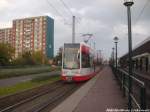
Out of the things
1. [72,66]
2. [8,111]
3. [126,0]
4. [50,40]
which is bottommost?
[8,111]

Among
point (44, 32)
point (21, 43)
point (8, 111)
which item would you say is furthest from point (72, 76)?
point (21, 43)

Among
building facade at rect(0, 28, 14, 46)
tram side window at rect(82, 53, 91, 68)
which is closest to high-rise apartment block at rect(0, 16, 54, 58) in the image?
building facade at rect(0, 28, 14, 46)

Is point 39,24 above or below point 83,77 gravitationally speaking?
above

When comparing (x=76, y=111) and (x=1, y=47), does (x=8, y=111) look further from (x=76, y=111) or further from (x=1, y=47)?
(x=1, y=47)

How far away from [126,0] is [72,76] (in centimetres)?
1696

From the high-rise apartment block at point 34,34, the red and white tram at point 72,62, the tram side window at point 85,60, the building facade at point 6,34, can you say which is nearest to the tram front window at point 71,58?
the red and white tram at point 72,62

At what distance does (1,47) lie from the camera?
94.7 metres

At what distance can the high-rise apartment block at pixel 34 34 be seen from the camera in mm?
134625

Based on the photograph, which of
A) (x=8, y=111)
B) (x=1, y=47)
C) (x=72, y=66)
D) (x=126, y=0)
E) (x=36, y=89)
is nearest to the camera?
(x=126, y=0)

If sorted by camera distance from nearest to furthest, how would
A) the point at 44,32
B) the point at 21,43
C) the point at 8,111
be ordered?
the point at 8,111, the point at 44,32, the point at 21,43

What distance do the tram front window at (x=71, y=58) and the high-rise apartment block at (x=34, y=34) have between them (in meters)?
104

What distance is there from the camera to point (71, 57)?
87.5 ft

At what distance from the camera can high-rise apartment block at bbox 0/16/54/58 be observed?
135m

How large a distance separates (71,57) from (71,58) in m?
0.09
